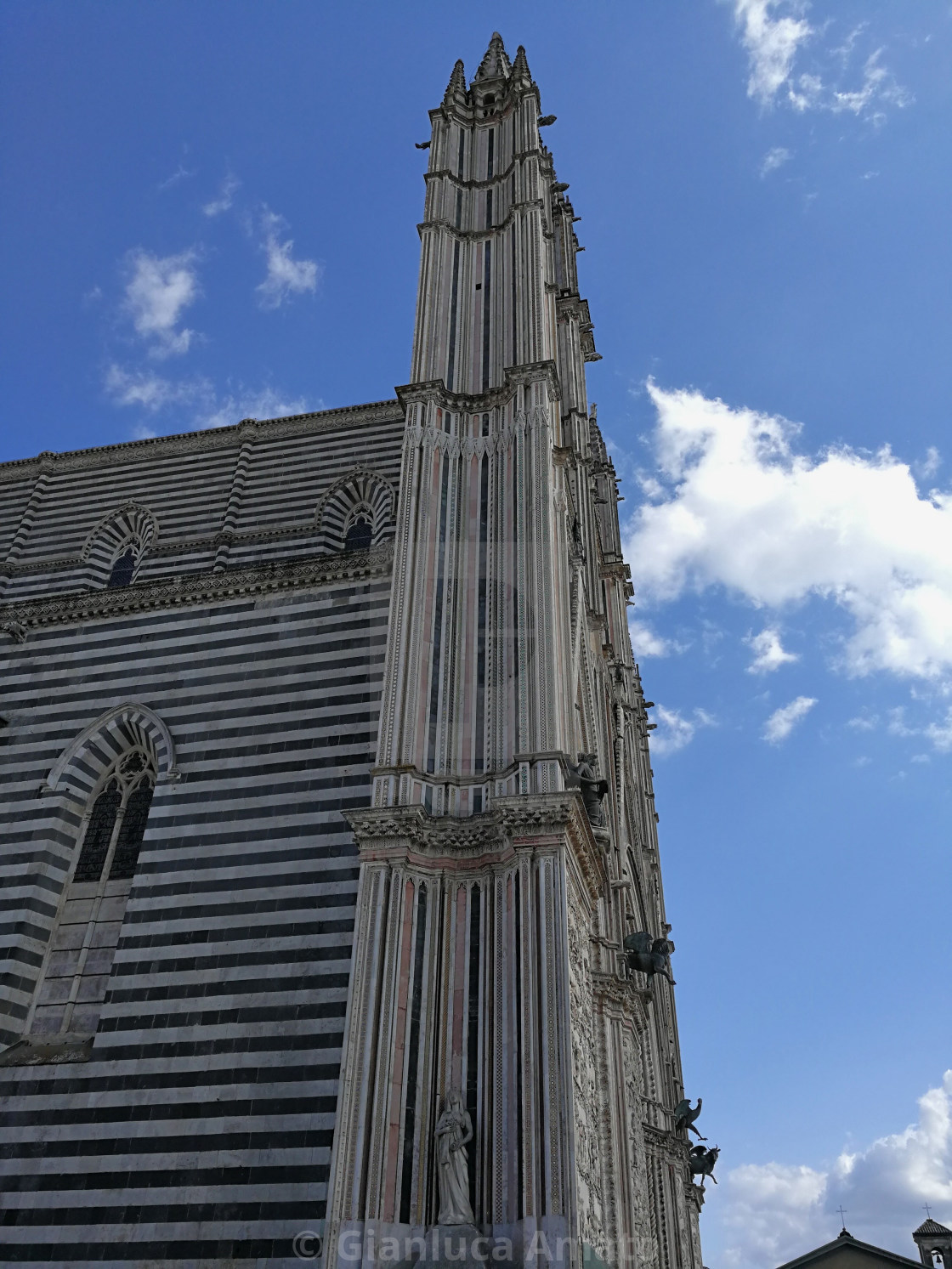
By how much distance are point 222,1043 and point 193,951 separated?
148 centimetres

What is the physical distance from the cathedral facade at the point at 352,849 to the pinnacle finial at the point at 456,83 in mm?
2194

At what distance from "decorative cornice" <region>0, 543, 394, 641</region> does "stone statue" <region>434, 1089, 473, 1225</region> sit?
967 cm

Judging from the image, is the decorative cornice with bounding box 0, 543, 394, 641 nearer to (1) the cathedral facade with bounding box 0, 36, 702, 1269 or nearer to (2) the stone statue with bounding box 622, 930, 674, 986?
(1) the cathedral facade with bounding box 0, 36, 702, 1269

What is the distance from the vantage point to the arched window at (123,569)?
23984 mm

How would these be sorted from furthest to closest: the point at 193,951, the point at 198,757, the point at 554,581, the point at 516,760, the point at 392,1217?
Result: the point at 198,757 → the point at 554,581 → the point at 193,951 → the point at 516,760 → the point at 392,1217

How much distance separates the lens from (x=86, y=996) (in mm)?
16031

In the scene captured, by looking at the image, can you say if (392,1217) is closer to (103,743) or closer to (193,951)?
(193,951)

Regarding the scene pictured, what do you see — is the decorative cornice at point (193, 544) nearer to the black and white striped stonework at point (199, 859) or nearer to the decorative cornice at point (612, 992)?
the black and white striped stonework at point (199, 859)

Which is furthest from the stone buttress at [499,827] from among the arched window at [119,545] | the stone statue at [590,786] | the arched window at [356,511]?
the arched window at [119,545]

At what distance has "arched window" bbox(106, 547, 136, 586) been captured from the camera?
23984mm

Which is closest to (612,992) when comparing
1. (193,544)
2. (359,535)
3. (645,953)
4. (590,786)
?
(645,953)

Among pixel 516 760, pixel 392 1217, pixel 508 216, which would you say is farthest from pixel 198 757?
pixel 508 216

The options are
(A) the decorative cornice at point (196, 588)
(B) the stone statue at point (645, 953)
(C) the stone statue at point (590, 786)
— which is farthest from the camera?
(A) the decorative cornice at point (196, 588)

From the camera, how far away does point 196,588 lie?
65.6 ft
